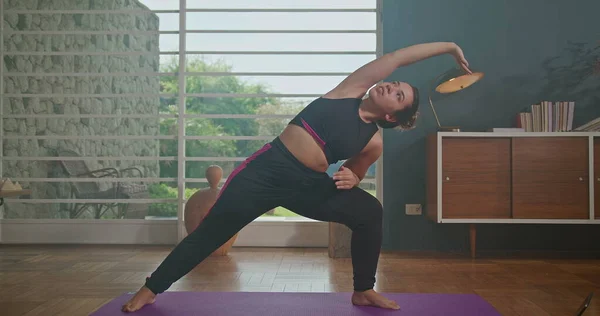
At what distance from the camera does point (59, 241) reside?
17.2 feet

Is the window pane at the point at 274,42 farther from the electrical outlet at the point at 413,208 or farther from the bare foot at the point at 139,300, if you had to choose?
the bare foot at the point at 139,300

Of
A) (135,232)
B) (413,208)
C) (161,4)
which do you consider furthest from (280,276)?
(161,4)

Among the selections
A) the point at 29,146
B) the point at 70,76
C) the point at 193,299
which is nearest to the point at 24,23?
the point at 70,76

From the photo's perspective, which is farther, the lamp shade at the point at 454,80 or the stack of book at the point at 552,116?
the stack of book at the point at 552,116

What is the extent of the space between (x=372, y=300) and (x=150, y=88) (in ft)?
10.6

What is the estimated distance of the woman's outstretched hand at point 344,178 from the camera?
2.67 metres

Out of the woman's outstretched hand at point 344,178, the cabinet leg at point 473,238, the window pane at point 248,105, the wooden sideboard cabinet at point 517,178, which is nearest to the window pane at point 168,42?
the window pane at point 248,105

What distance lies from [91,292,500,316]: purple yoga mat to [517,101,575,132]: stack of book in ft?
7.21

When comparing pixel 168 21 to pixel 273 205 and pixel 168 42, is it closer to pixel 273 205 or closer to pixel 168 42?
pixel 168 42

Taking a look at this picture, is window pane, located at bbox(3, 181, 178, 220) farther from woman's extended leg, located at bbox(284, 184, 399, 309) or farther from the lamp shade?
woman's extended leg, located at bbox(284, 184, 399, 309)

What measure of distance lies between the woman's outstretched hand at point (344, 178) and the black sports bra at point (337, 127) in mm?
65

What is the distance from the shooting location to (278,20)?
5.21 meters

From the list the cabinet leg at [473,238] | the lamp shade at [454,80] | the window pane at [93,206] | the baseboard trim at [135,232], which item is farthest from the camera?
the window pane at [93,206]

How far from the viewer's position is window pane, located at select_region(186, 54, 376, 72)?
5176 mm
